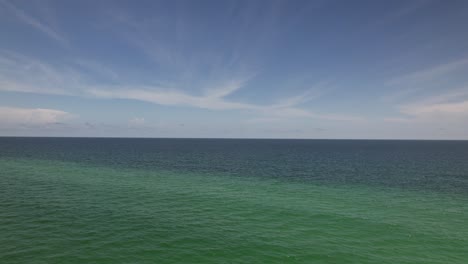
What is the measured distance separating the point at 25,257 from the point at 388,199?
4408 centimetres

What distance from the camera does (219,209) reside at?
32375 mm

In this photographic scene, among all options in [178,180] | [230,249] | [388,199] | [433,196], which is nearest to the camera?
[230,249]

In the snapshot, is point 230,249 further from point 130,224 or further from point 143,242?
point 130,224

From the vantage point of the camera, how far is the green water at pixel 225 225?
20141 millimetres

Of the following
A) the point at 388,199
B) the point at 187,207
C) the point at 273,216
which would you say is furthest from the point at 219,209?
the point at 388,199

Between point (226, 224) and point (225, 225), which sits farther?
point (226, 224)

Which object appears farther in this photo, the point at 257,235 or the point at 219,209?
the point at 219,209

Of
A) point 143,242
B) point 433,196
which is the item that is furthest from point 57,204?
point 433,196

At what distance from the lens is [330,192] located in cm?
4347

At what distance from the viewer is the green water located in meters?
20.1

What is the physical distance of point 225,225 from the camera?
1047 inches

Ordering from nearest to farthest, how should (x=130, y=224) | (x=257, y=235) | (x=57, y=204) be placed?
1. (x=257, y=235)
2. (x=130, y=224)
3. (x=57, y=204)

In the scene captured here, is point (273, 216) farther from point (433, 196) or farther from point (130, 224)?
point (433, 196)

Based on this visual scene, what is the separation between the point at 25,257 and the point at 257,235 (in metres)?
18.3
